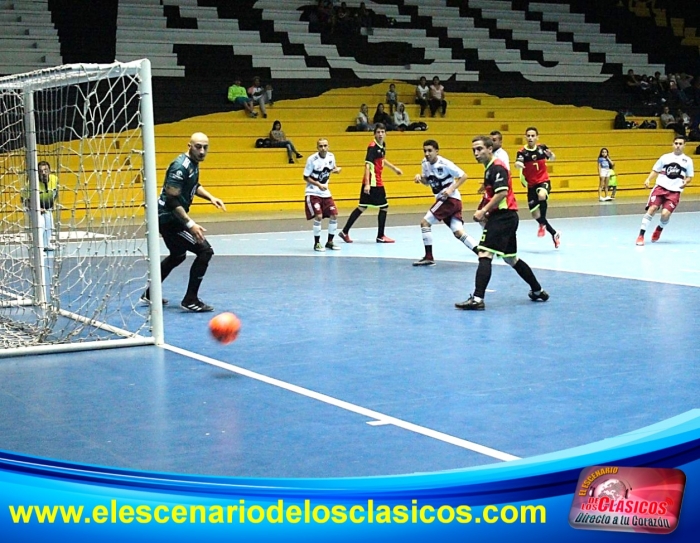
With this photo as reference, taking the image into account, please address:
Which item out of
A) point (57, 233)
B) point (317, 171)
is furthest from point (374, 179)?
point (57, 233)

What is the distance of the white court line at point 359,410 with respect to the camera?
5.24 meters

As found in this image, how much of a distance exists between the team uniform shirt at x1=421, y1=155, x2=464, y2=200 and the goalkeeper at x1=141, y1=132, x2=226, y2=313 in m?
4.24

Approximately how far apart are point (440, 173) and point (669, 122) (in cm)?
2214

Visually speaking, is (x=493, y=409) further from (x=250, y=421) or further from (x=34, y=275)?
(x=34, y=275)

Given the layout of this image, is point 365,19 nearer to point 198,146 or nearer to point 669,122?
point 669,122

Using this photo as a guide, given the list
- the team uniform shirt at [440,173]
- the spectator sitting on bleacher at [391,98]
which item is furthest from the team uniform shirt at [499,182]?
the spectator sitting on bleacher at [391,98]

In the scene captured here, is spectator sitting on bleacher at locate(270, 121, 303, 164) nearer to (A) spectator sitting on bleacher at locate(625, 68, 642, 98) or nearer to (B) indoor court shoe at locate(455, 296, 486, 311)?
(A) spectator sitting on bleacher at locate(625, 68, 642, 98)

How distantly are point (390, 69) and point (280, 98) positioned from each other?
4.50 metres

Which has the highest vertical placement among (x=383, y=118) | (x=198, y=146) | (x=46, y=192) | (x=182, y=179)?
(x=198, y=146)

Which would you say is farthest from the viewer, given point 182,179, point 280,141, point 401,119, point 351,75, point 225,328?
point 351,75

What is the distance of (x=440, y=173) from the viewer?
13.7m

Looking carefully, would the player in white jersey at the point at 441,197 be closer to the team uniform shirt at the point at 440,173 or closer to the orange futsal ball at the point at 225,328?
Answer: the team uniform shirt at the point at 440,173

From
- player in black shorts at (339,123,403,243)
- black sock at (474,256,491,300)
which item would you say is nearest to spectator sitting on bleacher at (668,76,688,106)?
player in black shorts at (339,123,403,243)

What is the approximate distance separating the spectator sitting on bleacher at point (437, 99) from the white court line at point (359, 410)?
76.5ft
